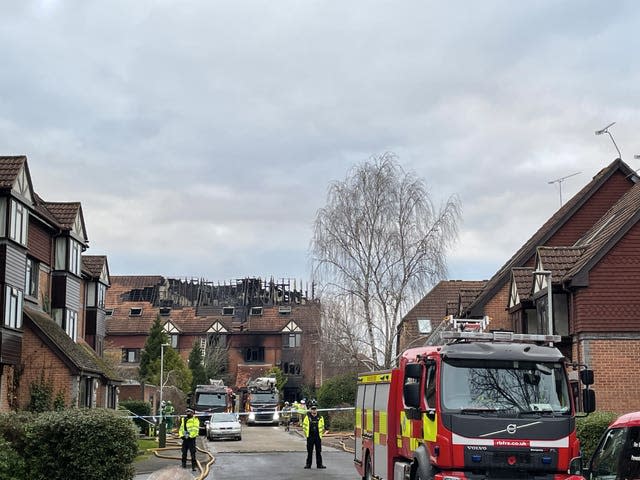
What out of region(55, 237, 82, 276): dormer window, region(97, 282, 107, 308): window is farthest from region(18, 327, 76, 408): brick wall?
region(97, 282, 107, 308): window

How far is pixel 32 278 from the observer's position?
35.1m

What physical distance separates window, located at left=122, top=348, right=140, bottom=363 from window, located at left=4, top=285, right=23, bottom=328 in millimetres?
55492

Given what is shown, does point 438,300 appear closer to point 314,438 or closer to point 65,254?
point 65,254

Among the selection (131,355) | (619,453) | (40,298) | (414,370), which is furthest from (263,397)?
(619,453)

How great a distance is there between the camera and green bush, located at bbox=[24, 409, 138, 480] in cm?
1736

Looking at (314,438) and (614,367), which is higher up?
(614,367)

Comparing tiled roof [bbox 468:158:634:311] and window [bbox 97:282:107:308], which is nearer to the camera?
tiled roof [bbox 468:158:634:311]

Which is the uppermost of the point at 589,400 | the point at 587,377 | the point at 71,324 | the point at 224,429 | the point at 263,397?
the point at 71,324

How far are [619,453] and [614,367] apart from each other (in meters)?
16.7

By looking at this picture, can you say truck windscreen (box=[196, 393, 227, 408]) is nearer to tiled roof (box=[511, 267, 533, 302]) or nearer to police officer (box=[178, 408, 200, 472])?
tiled roof (box=[511, 267, 533, 302])

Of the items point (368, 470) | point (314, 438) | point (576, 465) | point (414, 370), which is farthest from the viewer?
point (314, 438)

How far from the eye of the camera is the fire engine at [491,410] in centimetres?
1258

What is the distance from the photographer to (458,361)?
1313 centimetres

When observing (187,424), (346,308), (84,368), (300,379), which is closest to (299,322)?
(300,379)
